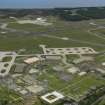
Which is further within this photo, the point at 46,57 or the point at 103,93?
the point at 46,57

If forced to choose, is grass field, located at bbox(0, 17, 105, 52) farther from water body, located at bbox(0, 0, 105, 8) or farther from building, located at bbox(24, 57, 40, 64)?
water body, located at bbox(0, 0, 105, 8)

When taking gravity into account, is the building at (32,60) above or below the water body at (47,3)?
below

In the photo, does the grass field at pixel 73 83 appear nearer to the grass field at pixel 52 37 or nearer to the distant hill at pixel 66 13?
the grass field at pixel 52 37

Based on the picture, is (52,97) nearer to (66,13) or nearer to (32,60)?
(32,60)

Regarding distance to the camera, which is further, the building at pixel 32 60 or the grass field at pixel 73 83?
the building at pixel 32 60

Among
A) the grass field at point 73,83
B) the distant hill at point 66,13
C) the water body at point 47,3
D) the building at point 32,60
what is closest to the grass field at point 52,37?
the building at point 32,60

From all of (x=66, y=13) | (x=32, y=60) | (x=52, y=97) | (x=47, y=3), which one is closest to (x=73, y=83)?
(x=52, y=97)

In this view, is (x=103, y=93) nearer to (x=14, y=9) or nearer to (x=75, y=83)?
(x=75, y=83)

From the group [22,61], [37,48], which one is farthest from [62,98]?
[37,48]

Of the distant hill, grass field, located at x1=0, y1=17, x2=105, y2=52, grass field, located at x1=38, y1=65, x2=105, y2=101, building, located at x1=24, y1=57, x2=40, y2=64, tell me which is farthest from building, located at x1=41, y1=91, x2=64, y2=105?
the distant hill
